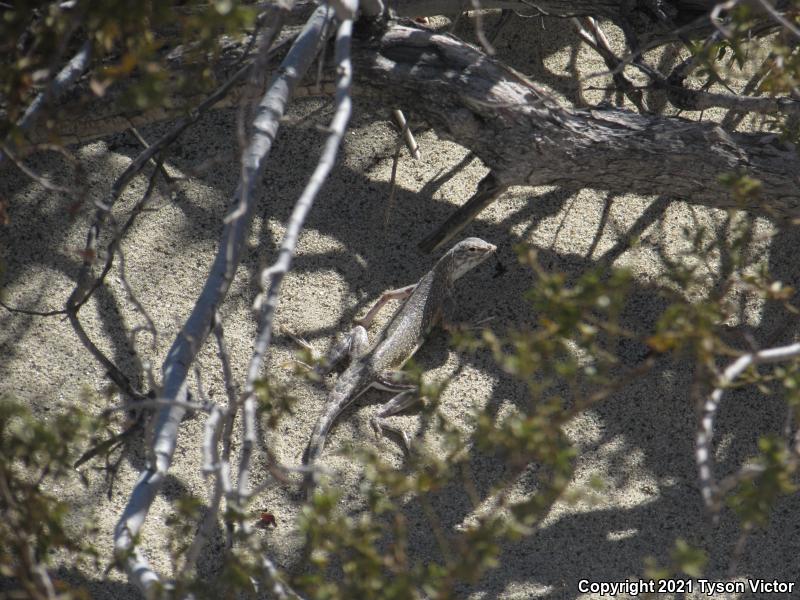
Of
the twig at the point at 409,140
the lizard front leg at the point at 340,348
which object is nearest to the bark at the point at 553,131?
the twig at the point at 409,140

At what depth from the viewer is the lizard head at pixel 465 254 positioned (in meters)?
3.96

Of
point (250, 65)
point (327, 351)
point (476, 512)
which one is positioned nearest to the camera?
point (250, 65)

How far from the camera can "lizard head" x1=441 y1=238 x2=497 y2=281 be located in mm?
3959

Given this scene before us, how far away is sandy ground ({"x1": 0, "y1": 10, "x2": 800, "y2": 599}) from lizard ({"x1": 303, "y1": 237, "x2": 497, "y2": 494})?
3.3 inches

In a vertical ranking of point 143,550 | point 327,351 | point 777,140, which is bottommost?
point 143,550

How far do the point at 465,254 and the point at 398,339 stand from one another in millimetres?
522

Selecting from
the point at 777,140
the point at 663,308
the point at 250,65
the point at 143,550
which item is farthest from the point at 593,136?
the point at 143,550

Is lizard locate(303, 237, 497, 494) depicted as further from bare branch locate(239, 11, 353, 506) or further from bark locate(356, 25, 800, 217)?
bare branch locate(239, 11, 353, 506)

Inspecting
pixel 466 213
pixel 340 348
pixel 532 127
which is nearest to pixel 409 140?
pixel 466 213

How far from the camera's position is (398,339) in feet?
12.6

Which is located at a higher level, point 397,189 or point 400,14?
point 400,14

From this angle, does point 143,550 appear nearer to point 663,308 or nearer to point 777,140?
point 663,308

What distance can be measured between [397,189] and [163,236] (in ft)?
3.84

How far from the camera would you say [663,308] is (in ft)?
12.7
